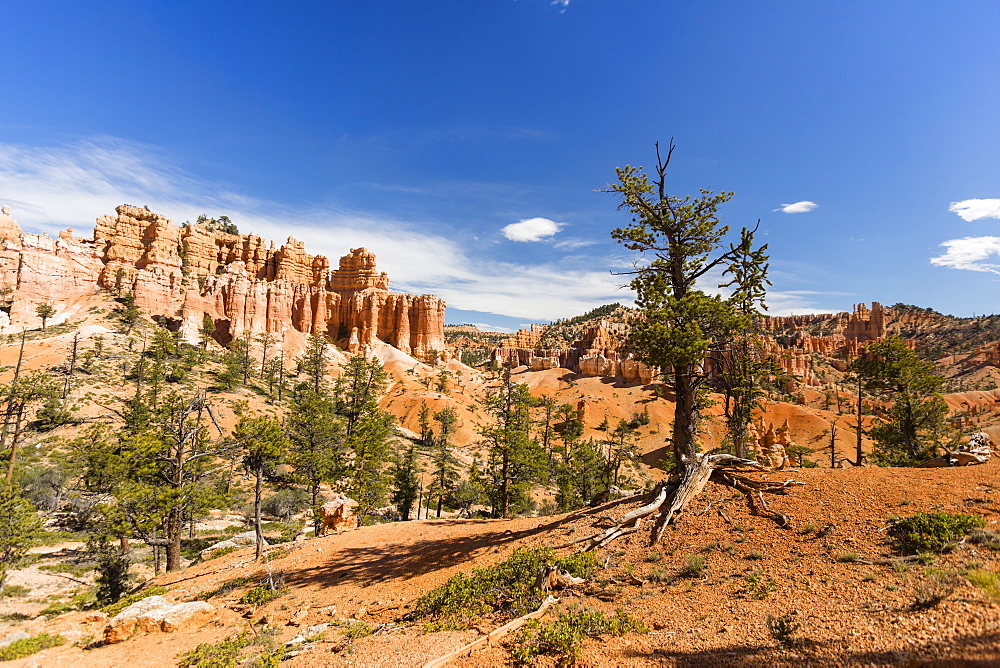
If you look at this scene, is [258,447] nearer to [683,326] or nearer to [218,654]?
[218,654]

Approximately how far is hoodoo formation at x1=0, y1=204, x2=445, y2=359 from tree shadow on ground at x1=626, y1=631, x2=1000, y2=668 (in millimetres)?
87097

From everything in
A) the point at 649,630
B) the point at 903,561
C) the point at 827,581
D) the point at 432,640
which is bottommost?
the point at 432,640

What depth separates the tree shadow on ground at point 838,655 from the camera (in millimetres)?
4051

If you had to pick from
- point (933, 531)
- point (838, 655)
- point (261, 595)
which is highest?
point (933, 531)

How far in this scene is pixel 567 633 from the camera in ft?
19.4

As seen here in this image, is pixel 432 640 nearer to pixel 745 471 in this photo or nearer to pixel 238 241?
pixel 745 471

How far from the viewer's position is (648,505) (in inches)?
448

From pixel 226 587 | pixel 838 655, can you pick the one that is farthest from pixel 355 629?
pixel 226 587

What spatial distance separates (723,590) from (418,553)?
1001 cm

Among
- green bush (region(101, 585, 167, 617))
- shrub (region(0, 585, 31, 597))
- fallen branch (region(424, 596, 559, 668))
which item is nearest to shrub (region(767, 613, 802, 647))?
fallen branch (region(424, 596, 559, 668))

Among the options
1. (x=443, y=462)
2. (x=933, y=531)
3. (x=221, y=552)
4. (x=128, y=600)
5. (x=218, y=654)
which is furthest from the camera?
(x=443, y=462)

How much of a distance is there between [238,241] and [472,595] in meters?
A: 110

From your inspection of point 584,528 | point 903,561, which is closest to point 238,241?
point 584,528

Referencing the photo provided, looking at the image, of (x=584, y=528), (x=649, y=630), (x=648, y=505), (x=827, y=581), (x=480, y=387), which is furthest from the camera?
(x=480, y=387)
